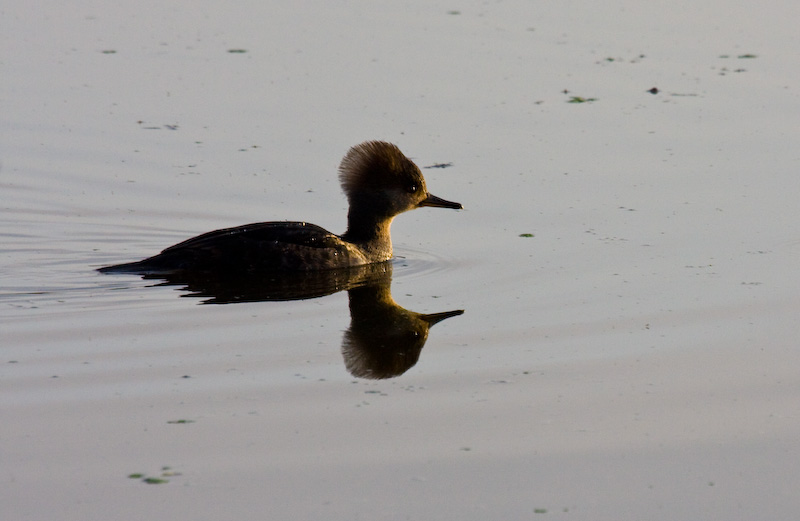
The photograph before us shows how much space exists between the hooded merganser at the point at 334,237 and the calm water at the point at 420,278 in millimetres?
319

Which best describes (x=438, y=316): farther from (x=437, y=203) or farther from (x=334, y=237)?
(x=437, y=203)

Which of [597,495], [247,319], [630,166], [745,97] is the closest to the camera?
[597,495]

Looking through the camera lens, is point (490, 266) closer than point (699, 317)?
No

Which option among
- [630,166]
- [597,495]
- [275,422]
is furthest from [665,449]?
[630,166]

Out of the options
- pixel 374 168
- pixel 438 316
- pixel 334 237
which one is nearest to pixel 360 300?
pixel 438 316

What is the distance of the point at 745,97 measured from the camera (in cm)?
1487

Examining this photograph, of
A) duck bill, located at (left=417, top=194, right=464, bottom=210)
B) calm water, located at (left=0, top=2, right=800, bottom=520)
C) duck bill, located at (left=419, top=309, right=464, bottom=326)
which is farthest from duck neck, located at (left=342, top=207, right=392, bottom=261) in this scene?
duck bill, located at (left=419, top=309, right=464, bottom=326)

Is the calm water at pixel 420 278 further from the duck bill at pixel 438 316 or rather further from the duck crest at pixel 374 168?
the duck crest at pixel 374 168

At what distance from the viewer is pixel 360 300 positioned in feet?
30.9

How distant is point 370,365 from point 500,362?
0.81 meters

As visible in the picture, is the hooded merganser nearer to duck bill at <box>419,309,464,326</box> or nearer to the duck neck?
the duck neck

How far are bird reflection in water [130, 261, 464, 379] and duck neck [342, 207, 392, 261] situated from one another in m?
0.12

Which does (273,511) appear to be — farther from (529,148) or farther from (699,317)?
(529,148)

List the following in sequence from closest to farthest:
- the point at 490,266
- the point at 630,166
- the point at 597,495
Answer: the point at 597,495
the point at 490,266
the point at 630,166
